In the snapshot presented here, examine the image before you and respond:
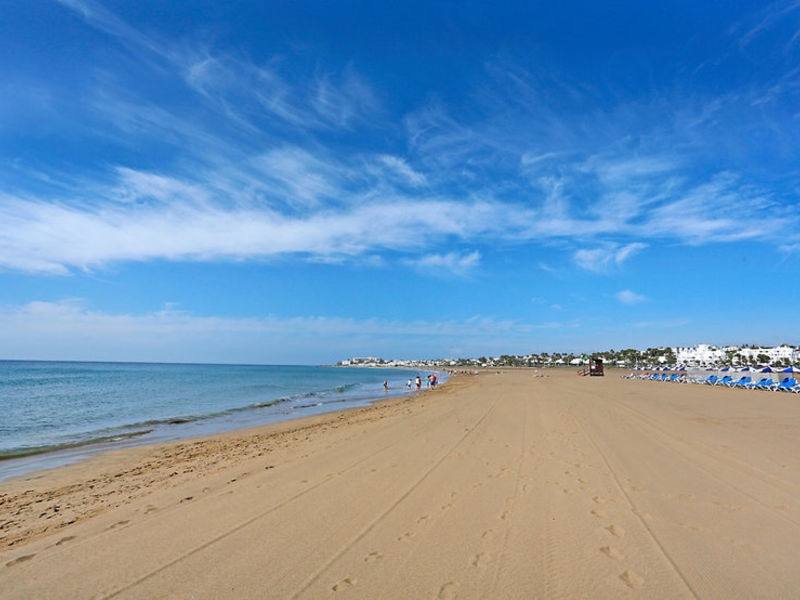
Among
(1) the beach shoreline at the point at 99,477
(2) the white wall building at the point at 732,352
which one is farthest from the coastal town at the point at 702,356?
(1) the beach shoreline at the point at 99,477

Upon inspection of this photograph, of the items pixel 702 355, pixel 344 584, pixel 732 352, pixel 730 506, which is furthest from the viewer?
pixel 702 355

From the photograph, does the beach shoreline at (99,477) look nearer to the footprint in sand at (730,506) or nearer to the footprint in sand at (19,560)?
the footprint in sand at (19,560)

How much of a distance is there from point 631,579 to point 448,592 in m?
1.69

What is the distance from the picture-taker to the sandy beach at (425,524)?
3.75 metres

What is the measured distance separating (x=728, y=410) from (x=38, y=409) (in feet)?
122

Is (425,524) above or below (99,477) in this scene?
above

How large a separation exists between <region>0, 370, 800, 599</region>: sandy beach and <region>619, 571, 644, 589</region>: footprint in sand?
0.02 metres

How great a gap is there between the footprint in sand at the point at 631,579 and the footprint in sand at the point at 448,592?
1.54 meters

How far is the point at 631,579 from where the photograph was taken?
3.71 meters

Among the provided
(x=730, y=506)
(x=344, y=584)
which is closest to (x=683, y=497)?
(x=730, y=506)

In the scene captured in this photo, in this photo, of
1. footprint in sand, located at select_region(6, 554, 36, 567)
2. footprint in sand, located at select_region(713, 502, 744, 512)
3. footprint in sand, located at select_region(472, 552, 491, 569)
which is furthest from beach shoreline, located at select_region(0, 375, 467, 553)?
footprint in sand, located at select_region(713, 502, 744, 512)

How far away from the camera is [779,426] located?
13406 millimetres

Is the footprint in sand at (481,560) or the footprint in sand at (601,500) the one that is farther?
the footprint in sand at (601,500)

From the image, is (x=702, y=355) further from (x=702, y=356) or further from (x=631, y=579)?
(x=631, y=579)
